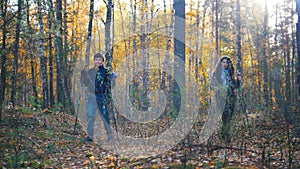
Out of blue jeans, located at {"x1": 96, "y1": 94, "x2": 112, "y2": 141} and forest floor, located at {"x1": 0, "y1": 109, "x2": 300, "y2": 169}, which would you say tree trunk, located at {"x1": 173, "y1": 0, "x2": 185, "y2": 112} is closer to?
blue jeans, located at {"x1": 96, "y1": 94, "x2": 112, "y2": 141}

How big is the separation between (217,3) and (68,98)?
13.4 meters

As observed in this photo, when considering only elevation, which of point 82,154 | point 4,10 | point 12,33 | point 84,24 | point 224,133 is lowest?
point 82,154

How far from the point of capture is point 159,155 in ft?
18.4

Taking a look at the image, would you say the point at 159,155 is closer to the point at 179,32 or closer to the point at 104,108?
the point at 104,108

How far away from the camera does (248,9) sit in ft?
88.6

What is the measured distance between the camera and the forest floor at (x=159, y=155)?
492cm

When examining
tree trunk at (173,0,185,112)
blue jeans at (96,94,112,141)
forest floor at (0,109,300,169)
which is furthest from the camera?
tree trunk at (173,0,185,112)

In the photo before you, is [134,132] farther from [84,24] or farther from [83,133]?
[84,24]

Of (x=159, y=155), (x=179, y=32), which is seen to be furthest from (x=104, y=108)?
(x=179, y=32)

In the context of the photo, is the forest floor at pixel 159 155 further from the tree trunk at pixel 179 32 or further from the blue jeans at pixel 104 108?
the tree trunk at pixel 179 32

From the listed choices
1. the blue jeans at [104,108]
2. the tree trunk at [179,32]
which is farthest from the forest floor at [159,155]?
the tree trunk at [179,32]

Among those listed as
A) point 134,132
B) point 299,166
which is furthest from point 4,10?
point 299,166

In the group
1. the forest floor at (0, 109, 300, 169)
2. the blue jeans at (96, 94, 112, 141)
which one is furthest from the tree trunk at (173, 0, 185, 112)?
the forest floor at (0, 109, 300, 169)

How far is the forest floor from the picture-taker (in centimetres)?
492
